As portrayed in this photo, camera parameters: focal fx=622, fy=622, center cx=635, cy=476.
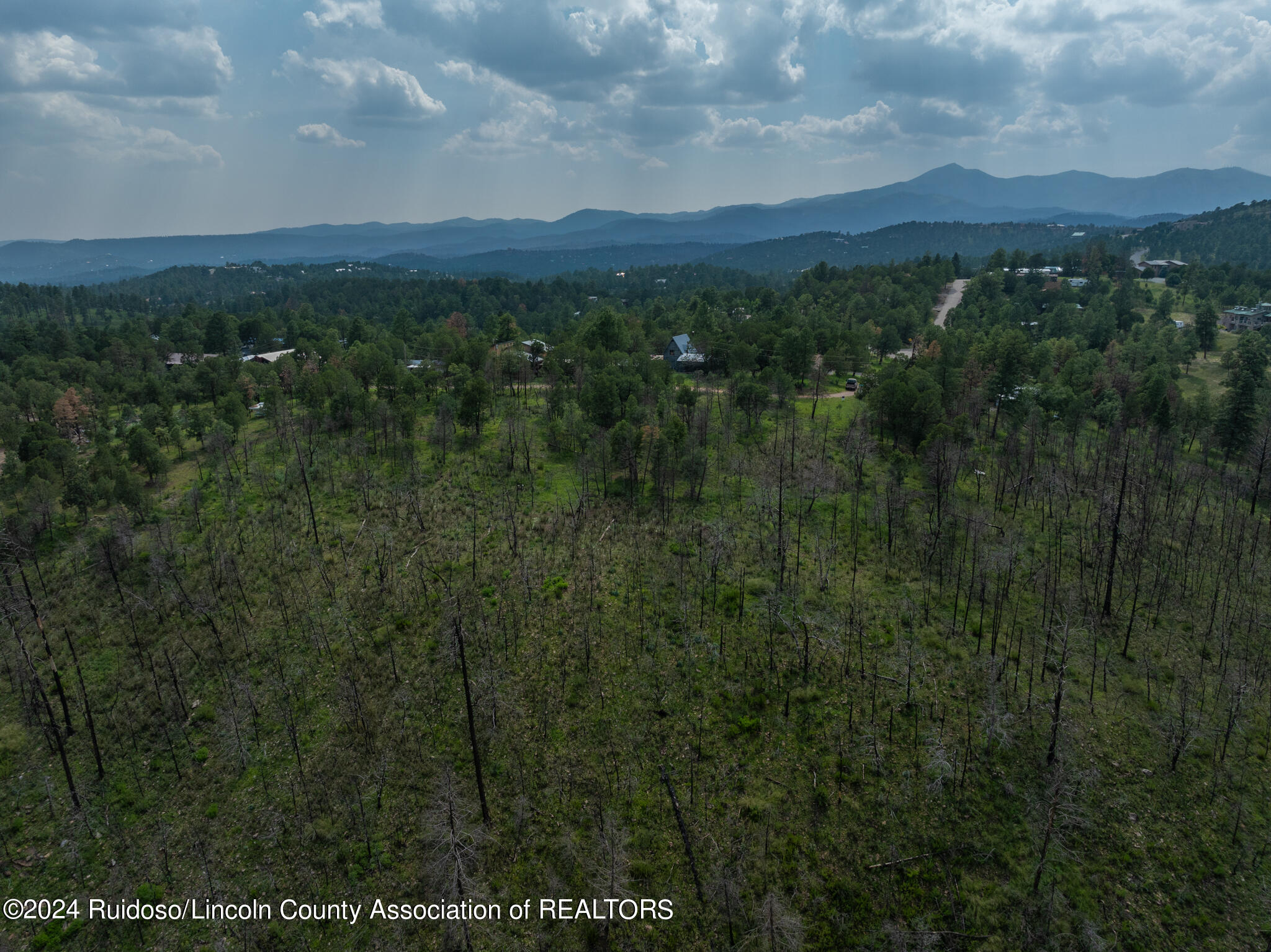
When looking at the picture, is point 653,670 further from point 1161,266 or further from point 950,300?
point 1161,266

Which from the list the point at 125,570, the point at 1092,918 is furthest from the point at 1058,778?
the point at 125,570

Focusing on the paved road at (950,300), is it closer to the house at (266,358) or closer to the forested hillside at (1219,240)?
the forested hillside at (1219,240)

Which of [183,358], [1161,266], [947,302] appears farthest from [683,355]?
[1161,266]

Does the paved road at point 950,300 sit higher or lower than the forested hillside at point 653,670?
higher

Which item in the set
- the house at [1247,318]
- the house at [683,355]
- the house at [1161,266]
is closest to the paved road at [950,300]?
the house at [1161,266]

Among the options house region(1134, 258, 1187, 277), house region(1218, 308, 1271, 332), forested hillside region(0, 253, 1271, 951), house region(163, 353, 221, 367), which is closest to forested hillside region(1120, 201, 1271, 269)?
house region(1134, 258, 1187, 277)

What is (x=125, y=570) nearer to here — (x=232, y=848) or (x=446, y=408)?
(x=232, y=848)
